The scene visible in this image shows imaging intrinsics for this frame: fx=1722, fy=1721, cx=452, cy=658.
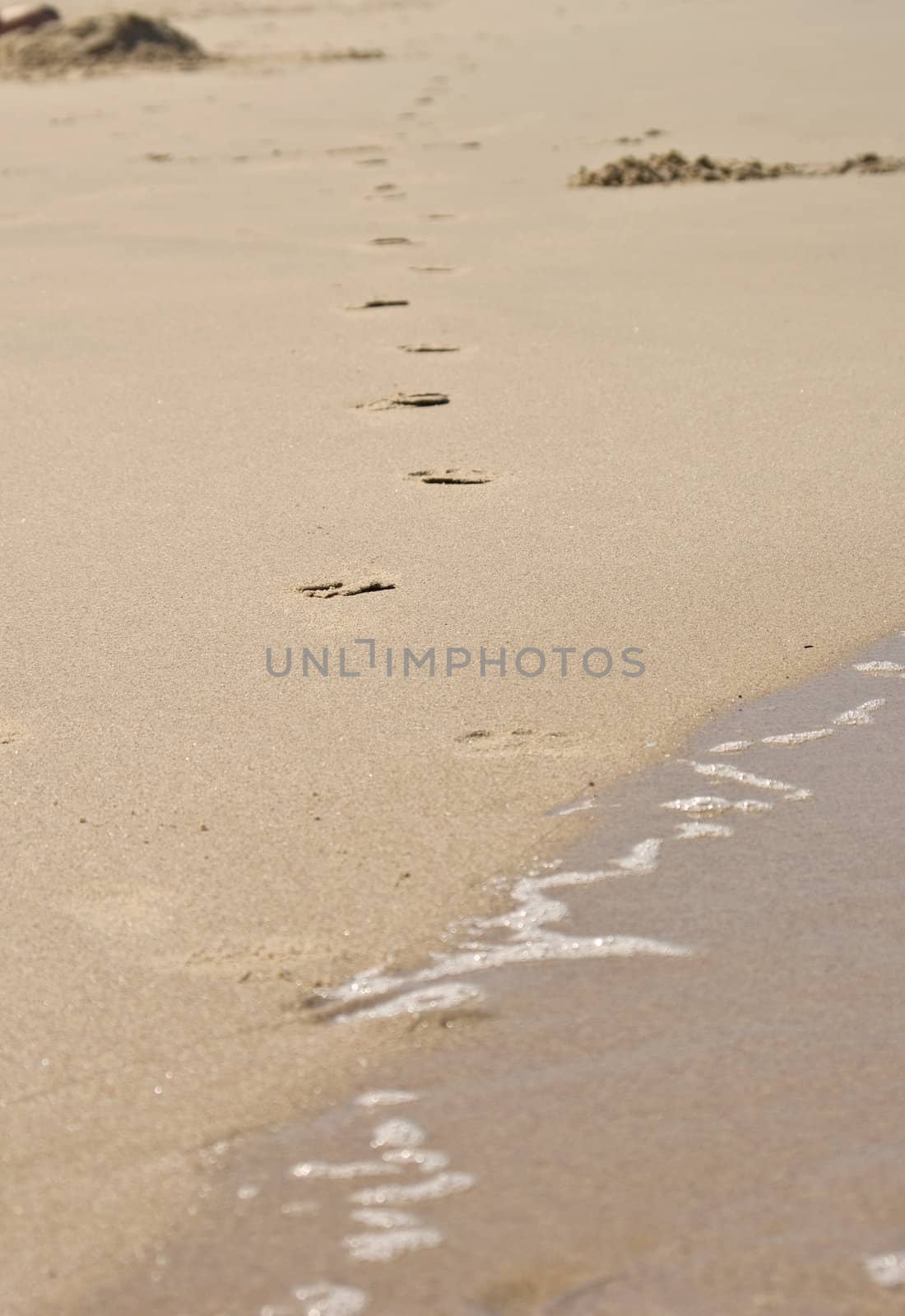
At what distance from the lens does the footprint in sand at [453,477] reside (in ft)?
10.4

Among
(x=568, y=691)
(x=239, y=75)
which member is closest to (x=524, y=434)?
(x=568, y=691)

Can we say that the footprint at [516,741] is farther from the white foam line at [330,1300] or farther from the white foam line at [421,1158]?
the white foam line at [330,1300]

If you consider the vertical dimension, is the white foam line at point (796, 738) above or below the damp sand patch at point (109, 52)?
below

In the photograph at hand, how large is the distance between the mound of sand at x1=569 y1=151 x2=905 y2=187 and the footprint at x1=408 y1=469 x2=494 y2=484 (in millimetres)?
3212

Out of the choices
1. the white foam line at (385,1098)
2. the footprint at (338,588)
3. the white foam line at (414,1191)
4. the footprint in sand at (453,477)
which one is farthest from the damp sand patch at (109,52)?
the white foam line at (414,1191)

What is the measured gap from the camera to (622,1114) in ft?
4.97

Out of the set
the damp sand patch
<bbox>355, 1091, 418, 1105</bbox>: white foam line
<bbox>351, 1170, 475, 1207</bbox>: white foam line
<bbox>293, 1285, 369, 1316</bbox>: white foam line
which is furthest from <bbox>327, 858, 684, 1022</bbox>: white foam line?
the damp sand patch

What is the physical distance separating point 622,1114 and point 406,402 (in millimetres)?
2325

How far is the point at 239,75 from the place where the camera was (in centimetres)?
1031

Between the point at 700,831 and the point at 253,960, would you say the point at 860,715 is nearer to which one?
the point at 700,831

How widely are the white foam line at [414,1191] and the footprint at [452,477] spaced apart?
6.17 ft

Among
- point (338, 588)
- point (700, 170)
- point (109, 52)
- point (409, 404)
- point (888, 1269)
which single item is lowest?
point (888, 1269)

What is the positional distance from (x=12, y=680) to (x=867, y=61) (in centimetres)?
828

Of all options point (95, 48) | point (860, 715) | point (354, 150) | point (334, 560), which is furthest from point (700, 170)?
point (95, 48)
